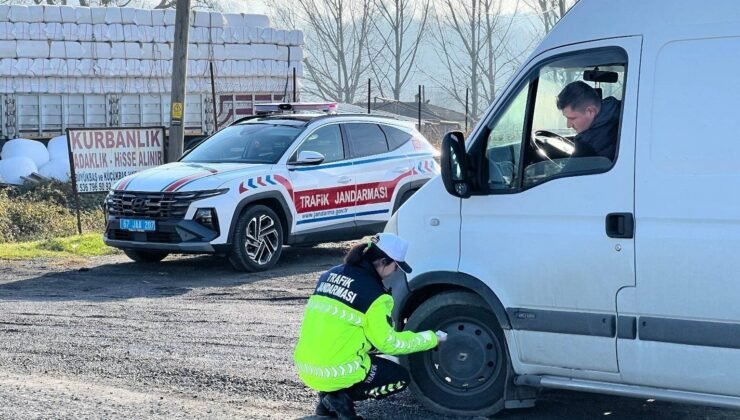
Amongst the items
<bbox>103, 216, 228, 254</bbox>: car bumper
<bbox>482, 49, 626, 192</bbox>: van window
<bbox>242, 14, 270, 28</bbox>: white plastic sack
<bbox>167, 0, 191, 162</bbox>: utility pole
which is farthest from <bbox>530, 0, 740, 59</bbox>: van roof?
<bbox>242, 14, 270, 28</bbox>: white plastic sack

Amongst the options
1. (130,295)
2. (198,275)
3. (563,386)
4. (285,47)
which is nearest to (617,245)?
(563,386)

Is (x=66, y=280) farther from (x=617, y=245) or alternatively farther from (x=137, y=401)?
(x=617, y=245)

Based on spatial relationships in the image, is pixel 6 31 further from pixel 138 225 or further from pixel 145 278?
pixel 145 278

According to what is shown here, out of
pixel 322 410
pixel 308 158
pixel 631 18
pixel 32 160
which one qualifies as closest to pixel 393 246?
pixel 322 410

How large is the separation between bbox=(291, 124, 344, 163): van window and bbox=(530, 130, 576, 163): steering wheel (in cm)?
705

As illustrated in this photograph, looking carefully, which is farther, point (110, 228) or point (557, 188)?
point (110, 228)

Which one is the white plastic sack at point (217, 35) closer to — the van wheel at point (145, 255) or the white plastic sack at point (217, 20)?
the white plastic sack at point (217, 20)

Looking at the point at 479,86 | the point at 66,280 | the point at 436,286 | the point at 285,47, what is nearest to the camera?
the point at 436,286

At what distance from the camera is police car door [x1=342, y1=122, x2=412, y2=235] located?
44.4 feet

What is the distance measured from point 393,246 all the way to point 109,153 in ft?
37.0

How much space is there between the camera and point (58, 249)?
49.1 feet

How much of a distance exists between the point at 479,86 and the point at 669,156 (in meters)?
59.0

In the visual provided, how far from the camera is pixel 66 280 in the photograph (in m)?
12.3

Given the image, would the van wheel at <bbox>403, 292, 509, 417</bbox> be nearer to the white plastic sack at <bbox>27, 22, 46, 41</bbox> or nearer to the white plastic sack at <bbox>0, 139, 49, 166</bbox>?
the white plastic sack at <bbox>0, 139, 49, 166</bbox>
